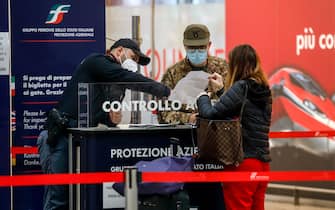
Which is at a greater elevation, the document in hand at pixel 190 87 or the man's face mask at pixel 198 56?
the man's face mask at pixel 198 56

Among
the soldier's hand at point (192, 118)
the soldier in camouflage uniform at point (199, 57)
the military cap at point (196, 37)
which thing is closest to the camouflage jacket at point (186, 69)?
the soldier in camouflage uniform at point (199, 57)

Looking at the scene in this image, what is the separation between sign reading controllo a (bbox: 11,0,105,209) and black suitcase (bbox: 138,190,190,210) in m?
1.71

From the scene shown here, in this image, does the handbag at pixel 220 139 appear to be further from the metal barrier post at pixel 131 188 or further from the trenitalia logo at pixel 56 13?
the trenitalia logo at pixel 56 13

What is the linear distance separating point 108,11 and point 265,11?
1.56 metres

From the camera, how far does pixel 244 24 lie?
8.81 metres

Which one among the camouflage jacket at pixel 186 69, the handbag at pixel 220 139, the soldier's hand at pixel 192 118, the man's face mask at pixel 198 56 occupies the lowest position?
the handbag at pixel 220 139

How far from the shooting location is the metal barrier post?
18.9 feet

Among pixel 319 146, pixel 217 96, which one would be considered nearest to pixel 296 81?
pixel 319 146

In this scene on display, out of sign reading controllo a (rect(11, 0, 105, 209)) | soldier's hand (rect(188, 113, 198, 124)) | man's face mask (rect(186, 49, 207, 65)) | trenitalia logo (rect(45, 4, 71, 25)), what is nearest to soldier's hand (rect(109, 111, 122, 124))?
soldier's hand (rect(188, 113, 198, 124))

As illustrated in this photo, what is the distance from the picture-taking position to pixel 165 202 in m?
6.04

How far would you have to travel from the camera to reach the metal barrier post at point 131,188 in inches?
227

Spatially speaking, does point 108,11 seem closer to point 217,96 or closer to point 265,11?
point 265,11

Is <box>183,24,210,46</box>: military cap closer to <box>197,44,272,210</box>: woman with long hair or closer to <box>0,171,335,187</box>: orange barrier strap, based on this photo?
<box>197,44,272,210</box>: woman with long hair

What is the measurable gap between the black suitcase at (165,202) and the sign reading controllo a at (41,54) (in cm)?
171
